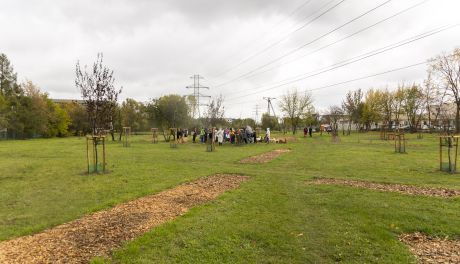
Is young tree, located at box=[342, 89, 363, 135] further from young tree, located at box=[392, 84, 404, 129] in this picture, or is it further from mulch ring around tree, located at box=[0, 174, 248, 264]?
mulch ring around tree, located at box=[0, 174, 248, 264]

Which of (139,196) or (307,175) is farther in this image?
(307,175)

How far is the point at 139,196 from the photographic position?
9398 mm

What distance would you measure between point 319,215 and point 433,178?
24.6ft

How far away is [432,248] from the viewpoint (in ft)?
18.5

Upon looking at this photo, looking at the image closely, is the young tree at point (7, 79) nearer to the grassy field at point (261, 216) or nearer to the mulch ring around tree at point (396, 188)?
the grassy field at point (261, 216)

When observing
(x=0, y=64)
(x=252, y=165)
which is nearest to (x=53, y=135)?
(x=0, y=64)

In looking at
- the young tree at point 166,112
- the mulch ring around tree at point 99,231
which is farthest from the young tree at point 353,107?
the mulch ring around tree at point 99,231

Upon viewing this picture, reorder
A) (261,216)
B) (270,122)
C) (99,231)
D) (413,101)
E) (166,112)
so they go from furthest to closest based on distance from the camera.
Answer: (270,122) < (413,101) < (166,112) < (261,216) < (99,231)

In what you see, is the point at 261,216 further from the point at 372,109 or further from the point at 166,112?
the point at 372,109

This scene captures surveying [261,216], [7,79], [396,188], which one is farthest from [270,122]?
[261,216]

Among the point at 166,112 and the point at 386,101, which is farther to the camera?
the point at 386,101

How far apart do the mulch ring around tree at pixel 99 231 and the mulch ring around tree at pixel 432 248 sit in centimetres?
472

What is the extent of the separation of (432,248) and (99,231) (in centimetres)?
608

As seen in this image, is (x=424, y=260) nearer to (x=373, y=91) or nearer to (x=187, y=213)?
(x=187, y=213)
